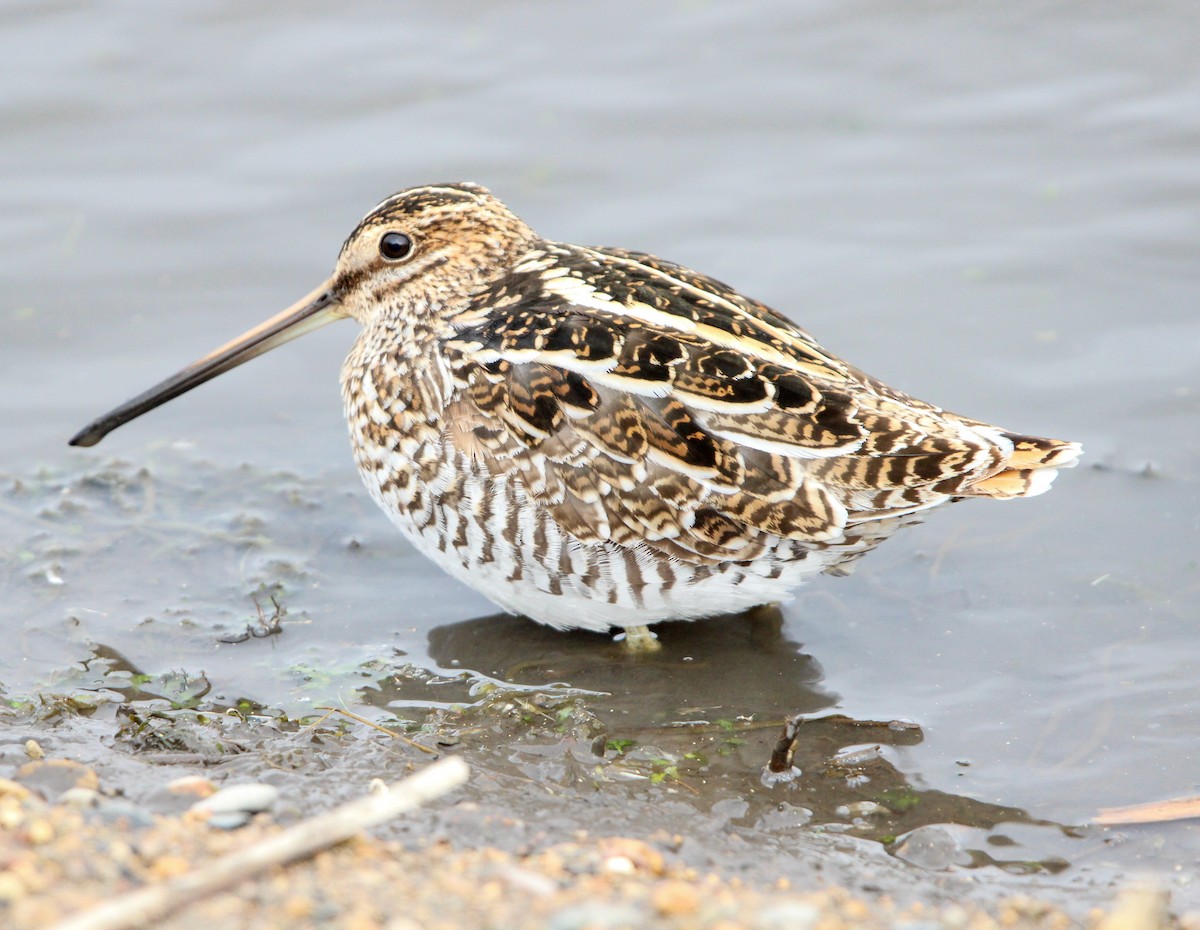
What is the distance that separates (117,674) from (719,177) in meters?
4.44

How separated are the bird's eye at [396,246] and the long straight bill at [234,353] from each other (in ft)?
1.07

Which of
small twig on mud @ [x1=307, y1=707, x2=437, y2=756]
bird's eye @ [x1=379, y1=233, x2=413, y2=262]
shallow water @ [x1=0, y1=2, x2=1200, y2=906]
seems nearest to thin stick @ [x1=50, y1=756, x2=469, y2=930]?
shallow water @ [x1=0, y1=2, x2=1200, y2=906]

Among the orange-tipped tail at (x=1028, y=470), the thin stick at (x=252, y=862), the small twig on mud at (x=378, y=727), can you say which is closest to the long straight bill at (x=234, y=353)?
the small twig on mud at (x=378, y=727)

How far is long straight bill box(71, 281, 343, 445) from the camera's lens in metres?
5.89

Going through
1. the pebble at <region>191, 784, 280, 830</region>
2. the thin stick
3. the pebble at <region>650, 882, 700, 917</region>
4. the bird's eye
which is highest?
the bird's eye

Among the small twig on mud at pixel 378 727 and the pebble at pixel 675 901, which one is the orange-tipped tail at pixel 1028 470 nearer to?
the small twig on mud at pixel 378 727

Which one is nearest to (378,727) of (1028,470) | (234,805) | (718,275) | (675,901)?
(234,805)

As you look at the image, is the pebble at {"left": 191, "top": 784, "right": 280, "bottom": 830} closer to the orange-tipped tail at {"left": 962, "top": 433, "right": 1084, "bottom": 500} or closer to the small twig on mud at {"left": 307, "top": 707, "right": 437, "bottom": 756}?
the small twig on mud at {"left": 307, "top": 707, "right": 437, "bottom": 756}

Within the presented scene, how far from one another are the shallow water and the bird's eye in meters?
1.27

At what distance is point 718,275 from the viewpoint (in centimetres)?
755

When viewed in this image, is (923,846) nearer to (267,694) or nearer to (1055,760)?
(1055,760)

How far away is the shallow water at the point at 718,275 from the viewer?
480cm

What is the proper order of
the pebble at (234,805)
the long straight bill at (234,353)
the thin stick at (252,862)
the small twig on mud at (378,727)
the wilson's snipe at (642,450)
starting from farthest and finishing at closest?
the long straight bill at (234,353) < the wilson's snipe at (642,450) < the small twig on mud at (378,727) < the pebble at (234,805) < the thin stick at (252,862)

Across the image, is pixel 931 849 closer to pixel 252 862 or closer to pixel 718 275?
pixel 252 862
